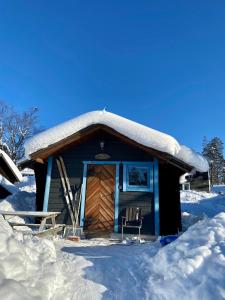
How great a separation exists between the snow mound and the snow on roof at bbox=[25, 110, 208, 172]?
193 inches

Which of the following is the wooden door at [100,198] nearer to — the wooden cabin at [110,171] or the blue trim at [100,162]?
the wooden cabin at [110,171]

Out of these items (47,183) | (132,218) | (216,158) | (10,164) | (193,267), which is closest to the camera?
(193,267)

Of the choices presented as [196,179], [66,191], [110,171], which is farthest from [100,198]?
[196,179]

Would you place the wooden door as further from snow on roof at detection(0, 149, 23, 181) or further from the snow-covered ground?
the snow-covered ground

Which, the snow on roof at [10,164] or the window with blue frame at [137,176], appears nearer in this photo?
the window with blue frame at [137,176]

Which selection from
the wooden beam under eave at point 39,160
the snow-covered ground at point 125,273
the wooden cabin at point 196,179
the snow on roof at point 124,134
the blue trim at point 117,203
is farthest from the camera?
the wooden cabin at point 196,179

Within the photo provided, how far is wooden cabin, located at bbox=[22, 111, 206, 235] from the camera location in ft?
31.3

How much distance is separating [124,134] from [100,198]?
2378 millimetres

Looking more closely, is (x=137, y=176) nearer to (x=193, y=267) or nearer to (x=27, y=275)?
(x=193, y=267)

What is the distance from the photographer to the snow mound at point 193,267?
2.91m

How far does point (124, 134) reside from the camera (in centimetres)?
970

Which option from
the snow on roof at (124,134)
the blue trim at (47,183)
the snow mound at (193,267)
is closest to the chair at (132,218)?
the snow on roof at (124,134)

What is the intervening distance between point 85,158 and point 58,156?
98cm

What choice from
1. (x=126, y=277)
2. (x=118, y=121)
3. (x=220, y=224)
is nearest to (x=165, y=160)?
(x=118, y=121)
